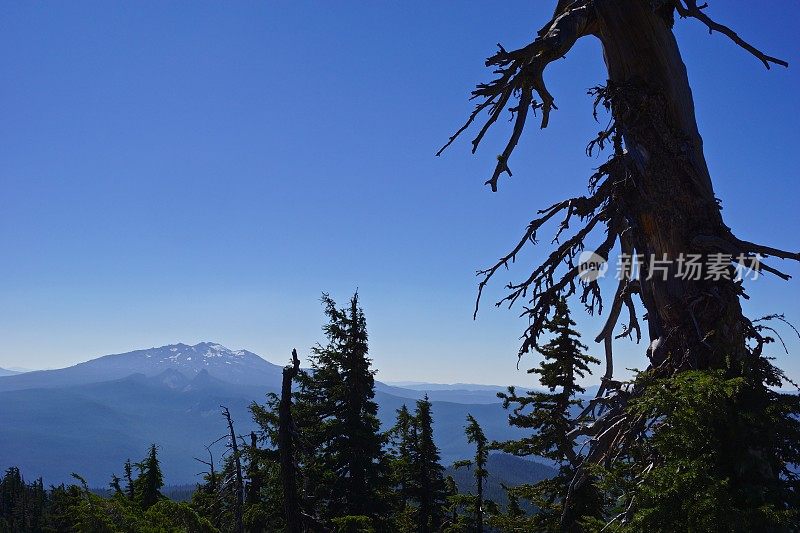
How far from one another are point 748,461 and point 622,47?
A: 2989mm

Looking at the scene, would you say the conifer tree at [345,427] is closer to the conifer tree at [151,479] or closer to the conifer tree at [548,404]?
the conifer tree at [548,404]

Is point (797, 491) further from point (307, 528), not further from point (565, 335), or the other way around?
point (307, 528)

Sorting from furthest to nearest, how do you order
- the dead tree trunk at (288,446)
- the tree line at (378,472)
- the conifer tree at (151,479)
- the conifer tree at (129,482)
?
the conifer tree at (129,482), the conifer tree at (151,479), the dead tree trunk at (288,446), the tree line at (378,472)

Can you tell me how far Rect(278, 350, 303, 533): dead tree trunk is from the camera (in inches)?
432

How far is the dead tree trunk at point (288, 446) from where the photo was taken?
36.0 feet

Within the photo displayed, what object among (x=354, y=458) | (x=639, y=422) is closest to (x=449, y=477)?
(x=354, y=458)

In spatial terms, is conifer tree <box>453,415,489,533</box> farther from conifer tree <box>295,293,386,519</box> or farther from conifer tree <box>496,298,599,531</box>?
conifer tree <box>496,298,599,531</box>

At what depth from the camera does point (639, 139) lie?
4.06 meters

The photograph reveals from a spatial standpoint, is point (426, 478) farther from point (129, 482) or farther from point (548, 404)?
point (129, 482)

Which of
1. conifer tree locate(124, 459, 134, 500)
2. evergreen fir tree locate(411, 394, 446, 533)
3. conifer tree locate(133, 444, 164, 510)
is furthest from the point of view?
conifer tree locate(124, 459, 134, 500)

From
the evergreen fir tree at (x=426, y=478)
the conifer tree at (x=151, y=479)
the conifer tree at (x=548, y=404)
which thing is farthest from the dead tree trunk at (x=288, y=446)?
the conifer tree at (x=151, y=479)

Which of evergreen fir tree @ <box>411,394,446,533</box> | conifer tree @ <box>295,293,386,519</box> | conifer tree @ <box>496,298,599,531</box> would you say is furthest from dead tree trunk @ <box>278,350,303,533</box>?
evergreen fir tree @ <box>411,394,446,533</box>

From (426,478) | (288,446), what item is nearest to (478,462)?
(426,478)

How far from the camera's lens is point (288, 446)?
11.2 m
